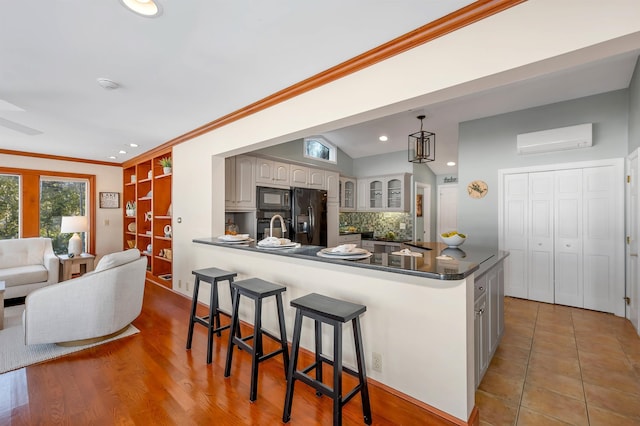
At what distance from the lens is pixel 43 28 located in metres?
1.70

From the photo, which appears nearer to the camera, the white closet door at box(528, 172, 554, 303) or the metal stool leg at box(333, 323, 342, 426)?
the metal stool leg at box(333, 323, 342, 426)

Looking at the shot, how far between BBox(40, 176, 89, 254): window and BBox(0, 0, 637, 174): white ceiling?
198 centimetres

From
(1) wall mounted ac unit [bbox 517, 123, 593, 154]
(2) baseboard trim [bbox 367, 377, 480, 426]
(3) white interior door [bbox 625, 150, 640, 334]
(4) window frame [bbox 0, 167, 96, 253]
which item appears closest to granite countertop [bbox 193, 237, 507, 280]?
(2) baseboard trim [bbox 367, 377, 480, 426]

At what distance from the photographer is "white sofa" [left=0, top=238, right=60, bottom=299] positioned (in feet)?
12.5

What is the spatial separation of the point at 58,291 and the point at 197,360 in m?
1.37

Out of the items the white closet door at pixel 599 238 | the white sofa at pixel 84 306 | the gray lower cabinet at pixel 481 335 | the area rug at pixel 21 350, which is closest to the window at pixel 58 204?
the area rug at pixel 21 350

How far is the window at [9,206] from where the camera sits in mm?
4867

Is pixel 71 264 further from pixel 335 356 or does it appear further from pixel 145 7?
pixel 335 356

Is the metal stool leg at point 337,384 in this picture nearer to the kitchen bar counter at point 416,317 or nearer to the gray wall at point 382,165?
the kitchen bar counter at point 416,317

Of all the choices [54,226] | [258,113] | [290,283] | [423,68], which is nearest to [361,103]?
[423,68]

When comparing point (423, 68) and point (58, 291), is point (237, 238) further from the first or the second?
point (423, 68)

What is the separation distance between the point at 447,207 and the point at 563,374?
206 inches

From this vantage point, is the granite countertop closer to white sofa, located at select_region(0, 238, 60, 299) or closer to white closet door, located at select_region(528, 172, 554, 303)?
white closet door, located at select_region(528, 172, 554, 303)

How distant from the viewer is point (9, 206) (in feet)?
16.2
